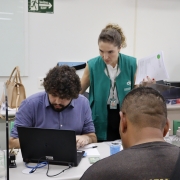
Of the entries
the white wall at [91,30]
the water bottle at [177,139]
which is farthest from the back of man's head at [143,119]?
the white wall at [91,30]

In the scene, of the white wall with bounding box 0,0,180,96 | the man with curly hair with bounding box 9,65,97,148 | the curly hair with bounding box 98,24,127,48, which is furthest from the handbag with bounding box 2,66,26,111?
the curly hair with bounding box 98,24,127,48

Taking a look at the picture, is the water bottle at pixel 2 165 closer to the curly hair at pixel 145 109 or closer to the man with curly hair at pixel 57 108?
the man with curly hair at pixel 57 108

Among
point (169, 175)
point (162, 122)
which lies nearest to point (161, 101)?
point (162, 122)

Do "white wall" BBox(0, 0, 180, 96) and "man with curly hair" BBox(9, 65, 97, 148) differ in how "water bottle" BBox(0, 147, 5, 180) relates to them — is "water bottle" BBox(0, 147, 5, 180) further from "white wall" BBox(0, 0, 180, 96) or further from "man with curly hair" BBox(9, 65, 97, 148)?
"white wall" BBox(0, 0, 180, 96)

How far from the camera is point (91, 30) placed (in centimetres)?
349

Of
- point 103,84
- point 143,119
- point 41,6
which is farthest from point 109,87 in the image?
point 41,6

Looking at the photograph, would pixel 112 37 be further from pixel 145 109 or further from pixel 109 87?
pixel 145 109

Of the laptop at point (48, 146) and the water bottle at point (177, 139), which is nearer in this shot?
the laptop at point (48, 146)

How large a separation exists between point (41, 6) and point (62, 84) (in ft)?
6.14

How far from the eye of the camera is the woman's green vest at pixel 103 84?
7.58 feet

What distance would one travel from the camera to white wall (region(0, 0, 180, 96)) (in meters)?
3.33

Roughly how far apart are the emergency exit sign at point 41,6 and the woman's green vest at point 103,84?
4.33 feet

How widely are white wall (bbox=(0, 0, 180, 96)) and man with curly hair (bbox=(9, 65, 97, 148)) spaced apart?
155 cm

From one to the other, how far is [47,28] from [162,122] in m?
2.60
